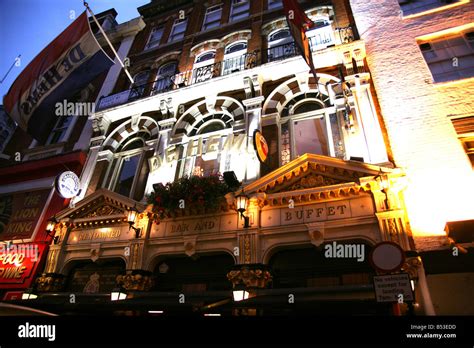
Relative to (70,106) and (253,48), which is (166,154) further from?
(70,106)

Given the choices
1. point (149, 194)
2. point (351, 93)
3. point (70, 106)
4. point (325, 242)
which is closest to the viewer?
point (325, 242)

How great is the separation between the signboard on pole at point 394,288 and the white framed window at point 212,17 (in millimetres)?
15759

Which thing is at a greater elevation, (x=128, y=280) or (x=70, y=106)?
(x=70, y=106)

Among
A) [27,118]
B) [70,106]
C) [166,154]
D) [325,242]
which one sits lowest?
[325,242]

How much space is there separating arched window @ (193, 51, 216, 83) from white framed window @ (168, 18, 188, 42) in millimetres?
2831

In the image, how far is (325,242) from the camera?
7746mm

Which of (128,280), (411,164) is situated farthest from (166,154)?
(411,164)

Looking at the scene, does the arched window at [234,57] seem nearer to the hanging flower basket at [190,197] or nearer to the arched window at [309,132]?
the arched window at [309,132]

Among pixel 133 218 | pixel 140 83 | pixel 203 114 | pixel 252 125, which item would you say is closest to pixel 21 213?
pixel 133 218

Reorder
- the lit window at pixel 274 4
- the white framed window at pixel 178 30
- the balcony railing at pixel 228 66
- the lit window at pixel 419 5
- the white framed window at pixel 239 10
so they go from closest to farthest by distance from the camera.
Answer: the lit window at pixel 419 5 → the balcony railing at pixel 228 66 → the lit window at pixel 274 4 → the white framed window at pixel 239 10 → the white framed window at pixel 178 30

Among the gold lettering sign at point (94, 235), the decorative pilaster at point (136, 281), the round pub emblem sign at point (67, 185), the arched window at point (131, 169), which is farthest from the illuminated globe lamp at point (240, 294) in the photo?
the round pub emblem sign at point (67, 185)

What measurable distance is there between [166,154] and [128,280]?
478 cm

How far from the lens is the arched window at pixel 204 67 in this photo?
44.7 feet

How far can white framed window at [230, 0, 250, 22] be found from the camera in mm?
16031
